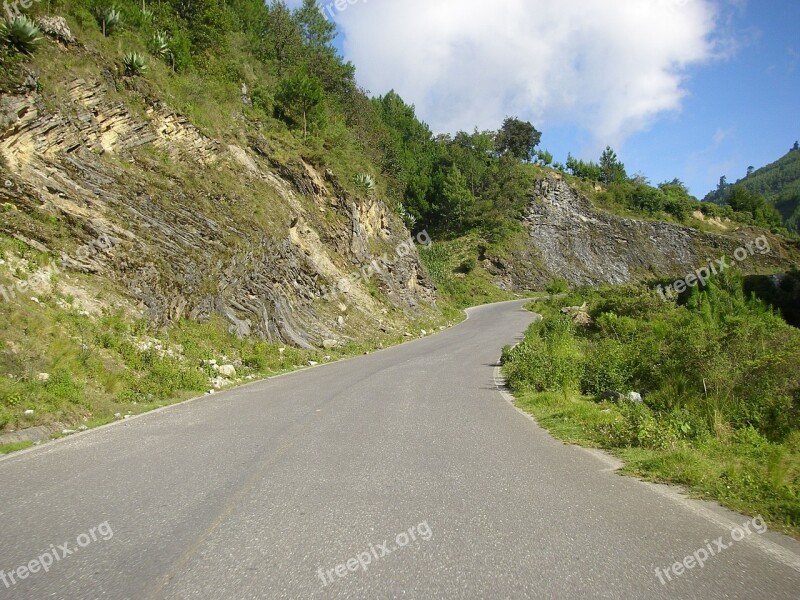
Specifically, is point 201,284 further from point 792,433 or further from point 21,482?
point 792,433

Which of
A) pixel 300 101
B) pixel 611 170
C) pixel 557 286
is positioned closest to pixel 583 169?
pixel 611 170

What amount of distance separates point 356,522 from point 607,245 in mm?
68874

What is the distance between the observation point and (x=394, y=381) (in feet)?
45.4

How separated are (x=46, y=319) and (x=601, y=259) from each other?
64.4 metres

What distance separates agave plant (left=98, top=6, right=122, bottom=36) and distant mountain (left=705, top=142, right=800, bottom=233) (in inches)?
4499

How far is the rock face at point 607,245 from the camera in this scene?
63750 millimetres

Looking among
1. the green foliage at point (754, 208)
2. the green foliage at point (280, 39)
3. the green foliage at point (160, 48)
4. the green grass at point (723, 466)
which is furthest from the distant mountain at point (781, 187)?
the green grass at point (723, 466)

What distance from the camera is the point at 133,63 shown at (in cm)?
2003

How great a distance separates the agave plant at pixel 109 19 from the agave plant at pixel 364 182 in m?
16.1

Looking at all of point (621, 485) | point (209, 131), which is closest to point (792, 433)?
point (621, 485)

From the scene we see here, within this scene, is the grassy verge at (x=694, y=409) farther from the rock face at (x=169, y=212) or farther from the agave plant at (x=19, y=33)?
the agave plant at (x=19, y=33)

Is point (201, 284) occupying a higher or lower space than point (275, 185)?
lower

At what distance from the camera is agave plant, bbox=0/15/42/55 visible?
14.9 m

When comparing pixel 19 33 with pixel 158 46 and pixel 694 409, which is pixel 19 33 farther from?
pixel 694 409
